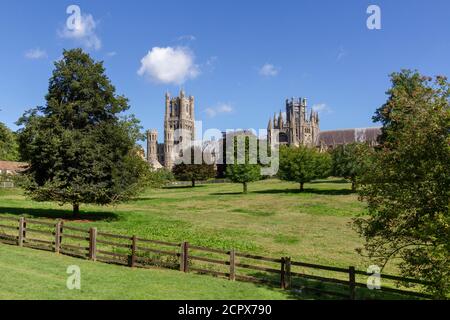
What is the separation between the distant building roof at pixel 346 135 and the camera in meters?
138

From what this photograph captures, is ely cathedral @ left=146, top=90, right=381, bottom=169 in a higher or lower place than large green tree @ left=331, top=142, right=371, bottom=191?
higher

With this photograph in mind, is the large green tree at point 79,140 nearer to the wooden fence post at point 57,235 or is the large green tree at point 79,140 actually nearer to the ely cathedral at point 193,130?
the wooden fence post at point 57,235

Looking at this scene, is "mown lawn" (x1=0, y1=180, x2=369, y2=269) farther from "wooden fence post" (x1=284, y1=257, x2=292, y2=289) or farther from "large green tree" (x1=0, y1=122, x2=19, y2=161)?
"large green tree" (x1=0, y1=122, x2=19, y2=161)

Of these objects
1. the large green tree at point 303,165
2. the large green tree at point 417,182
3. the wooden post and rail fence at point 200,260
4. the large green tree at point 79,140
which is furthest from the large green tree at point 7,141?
the large green tree at point 303,165

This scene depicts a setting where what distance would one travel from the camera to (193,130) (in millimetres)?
199375

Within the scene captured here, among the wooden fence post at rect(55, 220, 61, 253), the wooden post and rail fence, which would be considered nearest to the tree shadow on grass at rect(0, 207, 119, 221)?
the wooden post and rail fence

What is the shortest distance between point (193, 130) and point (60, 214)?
543 feet

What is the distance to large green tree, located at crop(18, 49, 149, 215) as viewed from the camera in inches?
1209

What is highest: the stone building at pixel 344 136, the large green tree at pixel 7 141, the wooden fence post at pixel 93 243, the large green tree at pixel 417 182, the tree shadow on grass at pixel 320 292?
the stone building at pixel 344 136

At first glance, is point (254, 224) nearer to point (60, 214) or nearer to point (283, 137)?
point (60, 214)

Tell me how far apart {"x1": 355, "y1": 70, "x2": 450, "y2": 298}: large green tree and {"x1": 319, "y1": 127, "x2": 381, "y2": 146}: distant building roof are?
12708 centimetres

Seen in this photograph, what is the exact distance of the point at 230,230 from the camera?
32.0m

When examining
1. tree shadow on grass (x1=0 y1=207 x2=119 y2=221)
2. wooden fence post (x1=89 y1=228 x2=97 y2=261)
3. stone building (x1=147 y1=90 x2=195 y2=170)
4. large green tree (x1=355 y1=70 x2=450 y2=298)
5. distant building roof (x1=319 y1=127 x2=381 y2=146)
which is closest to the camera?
large green tree (x1=355 y1=70 x2=450 y2=298)

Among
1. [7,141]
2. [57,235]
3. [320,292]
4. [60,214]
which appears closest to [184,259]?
[320,292]
